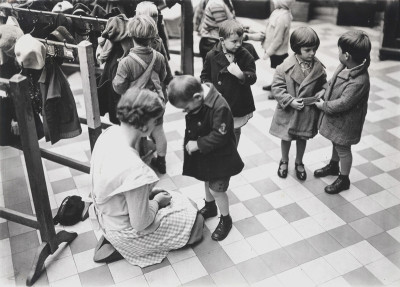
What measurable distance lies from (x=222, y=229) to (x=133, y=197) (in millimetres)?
1043

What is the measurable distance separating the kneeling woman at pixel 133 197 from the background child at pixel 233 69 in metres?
1.13

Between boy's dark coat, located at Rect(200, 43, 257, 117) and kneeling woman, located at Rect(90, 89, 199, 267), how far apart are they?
1.14 metres

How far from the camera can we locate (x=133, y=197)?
2.99 metres

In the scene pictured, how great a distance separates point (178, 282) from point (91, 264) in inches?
28.3

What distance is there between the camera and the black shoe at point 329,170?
14.8ft

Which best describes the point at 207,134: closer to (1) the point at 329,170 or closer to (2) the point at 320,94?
(2) the point at 320,94

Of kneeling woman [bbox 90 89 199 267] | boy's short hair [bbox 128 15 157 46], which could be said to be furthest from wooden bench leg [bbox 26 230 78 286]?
→ boy's short hair [bbox 128 15 157 46]

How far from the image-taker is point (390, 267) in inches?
135

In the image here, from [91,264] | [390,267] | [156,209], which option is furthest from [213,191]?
[390,267]

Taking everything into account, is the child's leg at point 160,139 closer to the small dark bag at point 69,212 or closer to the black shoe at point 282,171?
the small dark bag at point 69,212

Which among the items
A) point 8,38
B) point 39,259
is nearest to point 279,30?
point 8,38

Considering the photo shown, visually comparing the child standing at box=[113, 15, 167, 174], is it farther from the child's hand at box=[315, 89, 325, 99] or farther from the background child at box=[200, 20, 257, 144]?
the child's hand at box=[315, 89, 325, 99]

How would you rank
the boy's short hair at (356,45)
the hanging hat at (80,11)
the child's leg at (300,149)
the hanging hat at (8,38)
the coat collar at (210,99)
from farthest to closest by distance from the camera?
the hanging hat at (80,11), the child's leg at (300,149), the boy's short hair at (356,45), the hanging hat at (8,38), the coat collar at (210,99)

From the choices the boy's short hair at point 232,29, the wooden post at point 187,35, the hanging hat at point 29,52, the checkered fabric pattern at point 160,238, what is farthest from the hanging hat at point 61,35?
the wooden post at point 187,35
